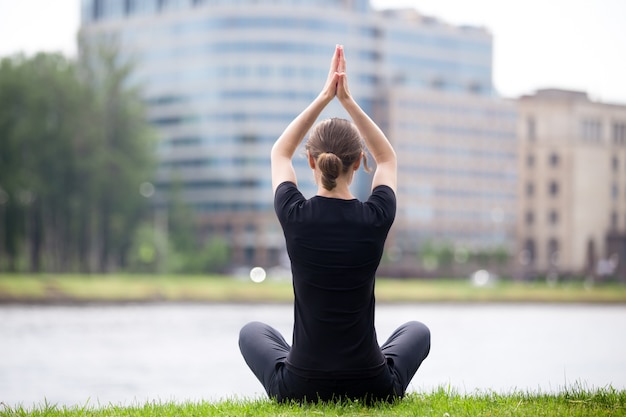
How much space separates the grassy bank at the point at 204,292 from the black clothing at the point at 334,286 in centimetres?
4376

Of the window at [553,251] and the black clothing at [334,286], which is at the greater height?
the black clothing at [334,286]

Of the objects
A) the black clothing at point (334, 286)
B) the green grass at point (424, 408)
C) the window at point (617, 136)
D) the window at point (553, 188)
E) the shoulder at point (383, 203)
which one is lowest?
the green grass at point (424, 408)

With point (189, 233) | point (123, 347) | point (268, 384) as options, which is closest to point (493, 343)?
point (123, 347)

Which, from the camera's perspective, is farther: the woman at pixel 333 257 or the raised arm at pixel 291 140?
the raised arm at pixel 291 140

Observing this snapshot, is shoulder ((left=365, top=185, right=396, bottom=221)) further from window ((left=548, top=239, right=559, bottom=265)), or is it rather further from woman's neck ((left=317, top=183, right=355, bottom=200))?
window ((left=548, top=239, right=559, bottom=265))

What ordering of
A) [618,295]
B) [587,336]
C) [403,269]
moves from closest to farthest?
[587,336]
[618,295]
[403,269]

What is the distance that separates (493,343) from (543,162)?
97953 mm

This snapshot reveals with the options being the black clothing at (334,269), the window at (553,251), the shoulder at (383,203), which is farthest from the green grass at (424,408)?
the window at (553,251)

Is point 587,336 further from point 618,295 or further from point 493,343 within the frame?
point 618,295

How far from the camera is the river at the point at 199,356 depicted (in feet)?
50.8

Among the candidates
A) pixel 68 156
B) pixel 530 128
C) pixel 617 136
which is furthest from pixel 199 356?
pixel 617 136

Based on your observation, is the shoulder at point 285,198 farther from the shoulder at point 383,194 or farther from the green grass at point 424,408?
the green grass at point 424,408

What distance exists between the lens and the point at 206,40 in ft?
337

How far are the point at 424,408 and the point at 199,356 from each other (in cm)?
1703
